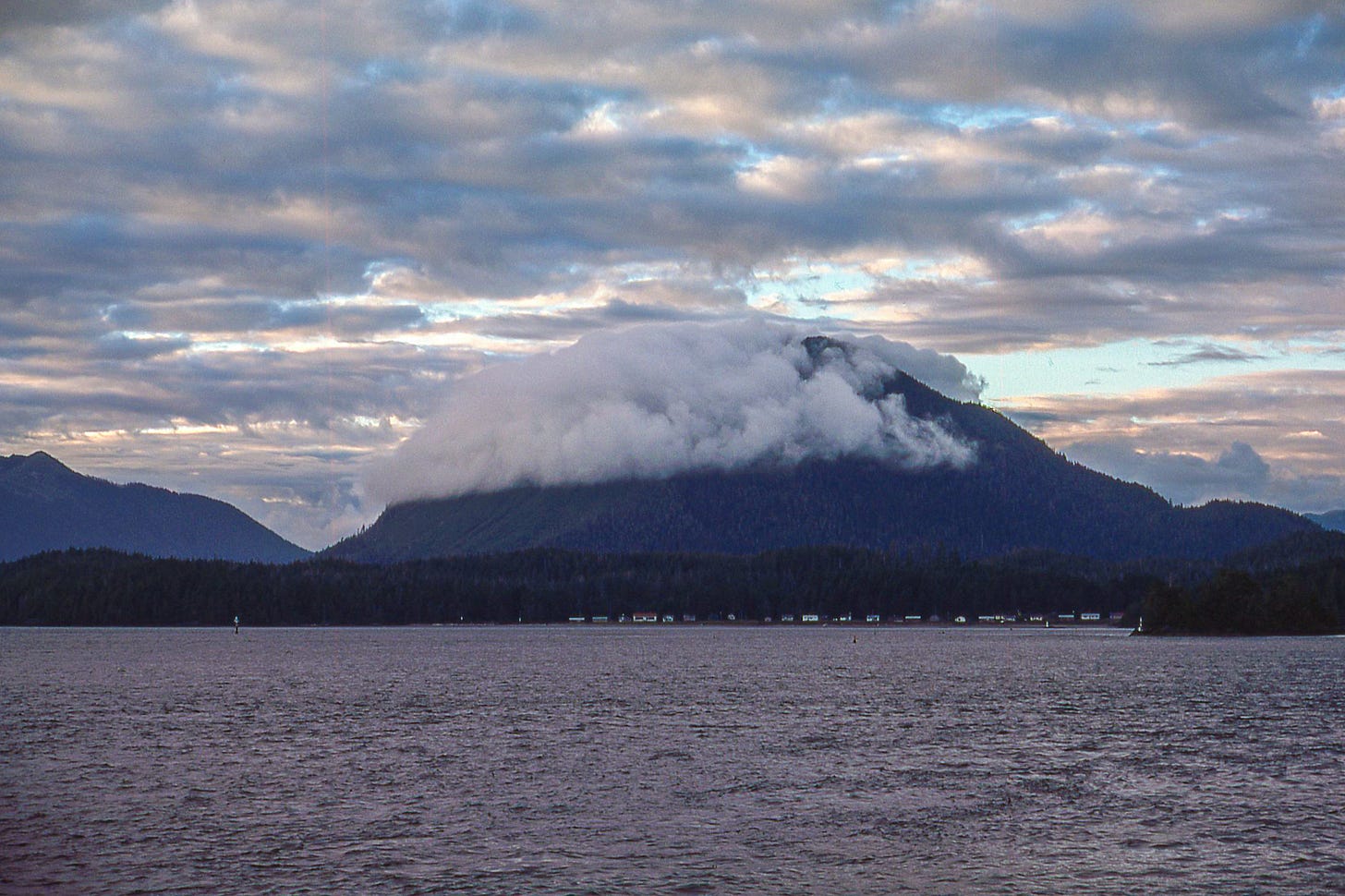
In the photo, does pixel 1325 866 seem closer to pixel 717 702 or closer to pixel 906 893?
pixel 906 893

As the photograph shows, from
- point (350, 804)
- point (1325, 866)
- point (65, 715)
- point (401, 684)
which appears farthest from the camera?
point (401, 684)

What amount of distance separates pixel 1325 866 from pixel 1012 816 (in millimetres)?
14943

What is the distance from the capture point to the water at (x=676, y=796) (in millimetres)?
52875

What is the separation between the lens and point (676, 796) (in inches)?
2869

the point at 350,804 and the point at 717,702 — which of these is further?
the point at 717,702

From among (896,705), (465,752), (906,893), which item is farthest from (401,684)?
(906,893)

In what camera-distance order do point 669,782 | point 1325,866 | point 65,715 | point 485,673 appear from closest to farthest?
point 1325,866 < point 669,782 < point 65,715 < point 485,673

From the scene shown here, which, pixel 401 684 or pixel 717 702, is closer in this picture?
pixel 717 702

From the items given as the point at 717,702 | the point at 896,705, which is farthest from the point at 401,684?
the point at 896,705

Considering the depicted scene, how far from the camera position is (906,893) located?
49250 millimetres

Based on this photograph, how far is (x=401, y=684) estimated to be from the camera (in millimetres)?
171125

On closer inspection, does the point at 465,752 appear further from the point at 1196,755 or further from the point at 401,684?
the point at 401,684

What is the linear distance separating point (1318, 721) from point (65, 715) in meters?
108

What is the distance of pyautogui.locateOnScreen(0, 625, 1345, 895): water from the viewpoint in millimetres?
52875
